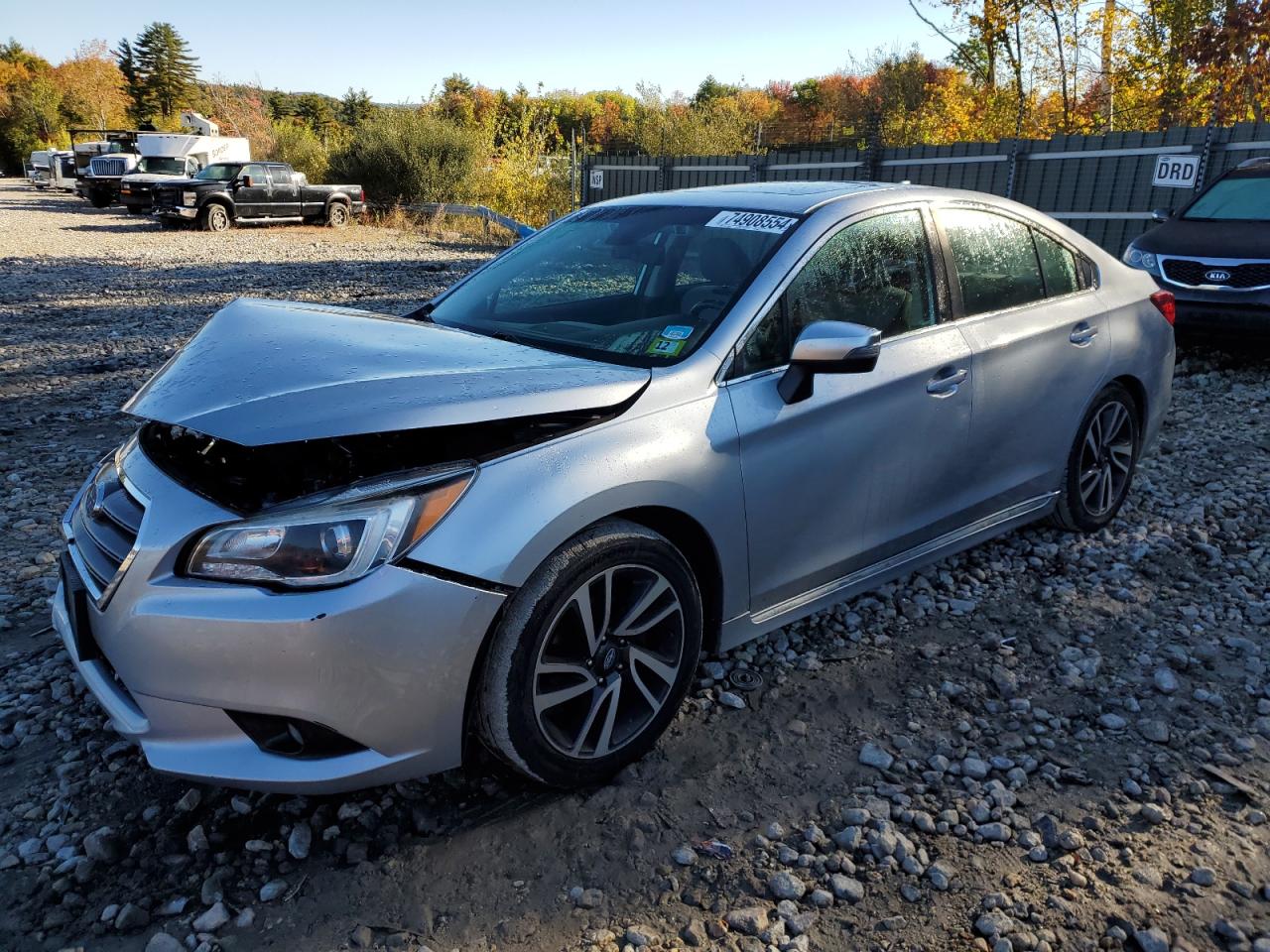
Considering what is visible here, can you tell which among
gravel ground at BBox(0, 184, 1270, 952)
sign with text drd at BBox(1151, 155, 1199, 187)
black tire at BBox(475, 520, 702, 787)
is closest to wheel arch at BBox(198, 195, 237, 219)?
sign with text drd at BBox(1151, 155, 1199, 187)

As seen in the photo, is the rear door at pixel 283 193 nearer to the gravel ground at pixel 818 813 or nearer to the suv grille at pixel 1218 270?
the suv grille at pixel 1218 270

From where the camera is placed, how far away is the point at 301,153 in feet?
112

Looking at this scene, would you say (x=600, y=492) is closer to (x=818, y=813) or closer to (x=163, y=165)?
(x=818, y=813)

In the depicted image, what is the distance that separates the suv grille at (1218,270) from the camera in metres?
7.26

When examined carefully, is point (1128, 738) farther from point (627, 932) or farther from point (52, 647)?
point (52, 647)

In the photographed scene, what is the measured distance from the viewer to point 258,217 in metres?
22.9

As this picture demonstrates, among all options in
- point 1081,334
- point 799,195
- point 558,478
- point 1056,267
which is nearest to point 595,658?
point 558,478

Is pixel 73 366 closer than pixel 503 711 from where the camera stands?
No

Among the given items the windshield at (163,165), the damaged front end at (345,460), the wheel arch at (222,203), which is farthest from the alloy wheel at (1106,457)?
the windshield at (163,165)

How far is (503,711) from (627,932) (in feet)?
1.95

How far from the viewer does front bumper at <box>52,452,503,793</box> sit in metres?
2.04

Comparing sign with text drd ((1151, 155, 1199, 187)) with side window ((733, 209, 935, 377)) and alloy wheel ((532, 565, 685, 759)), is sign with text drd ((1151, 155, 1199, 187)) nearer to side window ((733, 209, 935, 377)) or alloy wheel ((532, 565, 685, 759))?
side window ((733, 209, 935, 377))

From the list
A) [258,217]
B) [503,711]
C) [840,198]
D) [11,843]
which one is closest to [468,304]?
[840,198]

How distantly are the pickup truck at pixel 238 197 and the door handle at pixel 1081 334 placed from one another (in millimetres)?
22755
